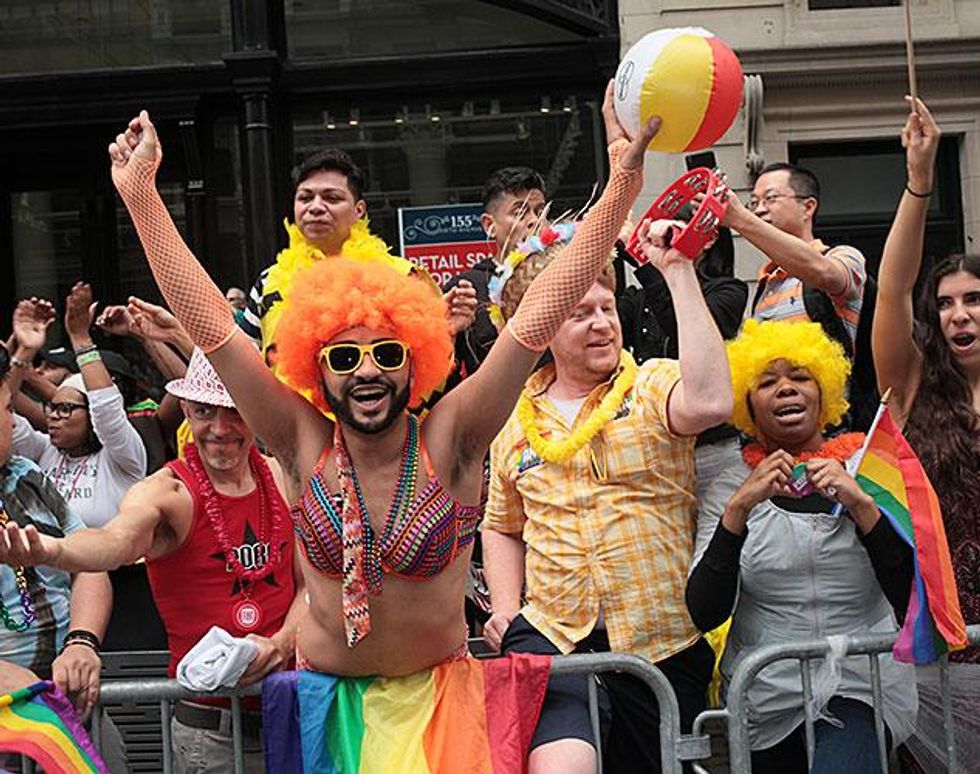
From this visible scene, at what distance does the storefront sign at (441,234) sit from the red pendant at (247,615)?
206 inches

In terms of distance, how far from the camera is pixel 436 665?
366cm

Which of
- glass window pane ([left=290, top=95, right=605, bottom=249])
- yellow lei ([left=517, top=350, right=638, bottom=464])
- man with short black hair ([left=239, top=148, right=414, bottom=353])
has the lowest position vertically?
yellow lei ([left=517, top=350, right=638, bottom=464])

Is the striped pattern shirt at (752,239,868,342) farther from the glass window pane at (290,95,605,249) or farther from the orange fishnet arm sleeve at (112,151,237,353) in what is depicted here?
the glass window pane at (290,95,605,249)

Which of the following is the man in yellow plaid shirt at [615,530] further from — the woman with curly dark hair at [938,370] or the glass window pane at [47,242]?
the glass window pane at [47,242]

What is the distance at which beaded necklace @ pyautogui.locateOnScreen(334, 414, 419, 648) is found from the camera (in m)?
3.41

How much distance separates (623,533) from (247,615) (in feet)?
3.85

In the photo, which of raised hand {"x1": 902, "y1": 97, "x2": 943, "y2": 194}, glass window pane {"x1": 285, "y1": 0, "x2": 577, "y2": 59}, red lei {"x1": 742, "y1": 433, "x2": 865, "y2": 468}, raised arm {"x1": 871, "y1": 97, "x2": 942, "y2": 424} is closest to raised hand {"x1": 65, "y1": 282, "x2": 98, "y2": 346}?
red lei {"x1": 742, "y1": 433, "x2": 865, "y2": 468}

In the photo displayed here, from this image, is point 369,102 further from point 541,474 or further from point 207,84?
point 541,474

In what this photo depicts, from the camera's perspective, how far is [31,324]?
565 centimetres

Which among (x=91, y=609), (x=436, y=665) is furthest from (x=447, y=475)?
(x=91, y=609)

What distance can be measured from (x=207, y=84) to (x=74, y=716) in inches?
258

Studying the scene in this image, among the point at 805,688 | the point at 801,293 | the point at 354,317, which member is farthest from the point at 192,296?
the point at 801,293

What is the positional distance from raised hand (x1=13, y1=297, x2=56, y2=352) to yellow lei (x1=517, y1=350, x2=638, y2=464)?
2.40m

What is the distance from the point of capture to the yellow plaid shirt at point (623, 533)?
3998mm
